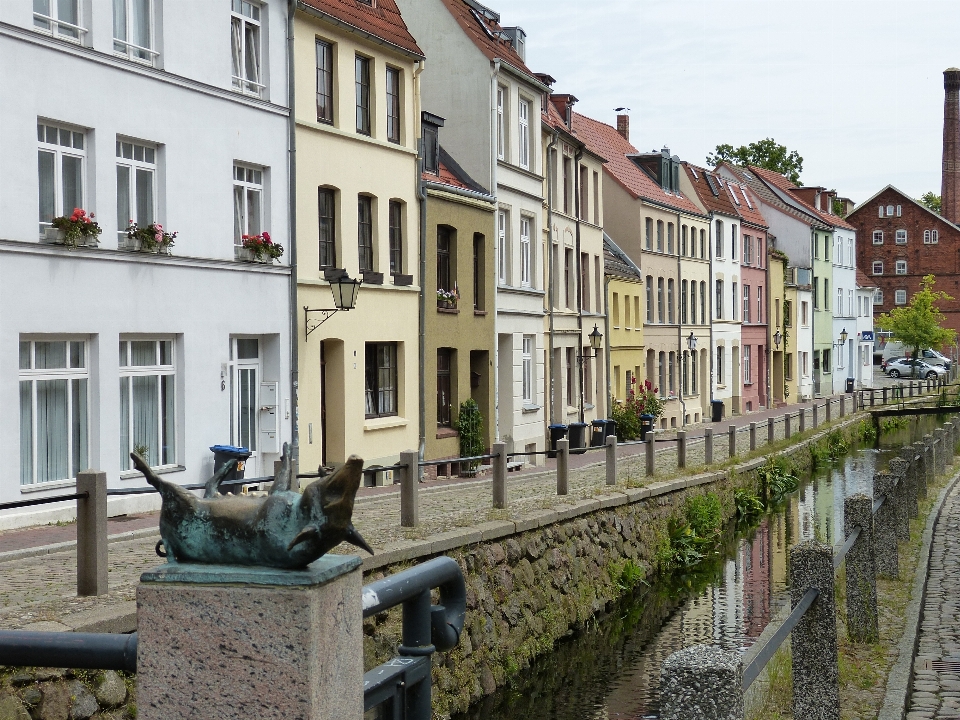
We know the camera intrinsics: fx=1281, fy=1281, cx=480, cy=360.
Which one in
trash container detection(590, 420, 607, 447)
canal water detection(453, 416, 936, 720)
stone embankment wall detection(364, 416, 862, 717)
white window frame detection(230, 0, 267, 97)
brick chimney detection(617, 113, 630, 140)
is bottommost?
canal water detection(453, 416, 936, 720)

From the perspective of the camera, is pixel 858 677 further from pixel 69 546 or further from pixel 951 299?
pixel 951 299

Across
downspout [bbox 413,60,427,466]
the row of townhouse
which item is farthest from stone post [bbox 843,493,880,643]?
downspout [bbox 413,60,427,466]

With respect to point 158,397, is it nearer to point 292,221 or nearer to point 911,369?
point 292,221

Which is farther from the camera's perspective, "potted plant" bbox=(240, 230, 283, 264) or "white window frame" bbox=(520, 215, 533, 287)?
"white window frame" bbox=(520, 215, 533, 287)

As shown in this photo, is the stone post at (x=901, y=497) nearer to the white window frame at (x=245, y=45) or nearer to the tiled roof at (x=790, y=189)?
the white window frame at (x=245, y=45)

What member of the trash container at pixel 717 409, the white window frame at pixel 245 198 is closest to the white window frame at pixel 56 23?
the white window frame at pixel 245 198

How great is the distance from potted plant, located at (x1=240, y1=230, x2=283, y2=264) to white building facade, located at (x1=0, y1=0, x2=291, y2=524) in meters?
0.14

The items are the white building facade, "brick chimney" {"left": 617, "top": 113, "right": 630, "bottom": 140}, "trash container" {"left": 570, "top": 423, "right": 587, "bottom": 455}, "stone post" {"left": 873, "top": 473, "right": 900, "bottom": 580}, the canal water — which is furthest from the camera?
"brick chimney" {"left": 617, "top": 113, "right": 630, "bottom": 140}

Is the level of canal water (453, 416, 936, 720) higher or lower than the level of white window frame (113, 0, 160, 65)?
lower

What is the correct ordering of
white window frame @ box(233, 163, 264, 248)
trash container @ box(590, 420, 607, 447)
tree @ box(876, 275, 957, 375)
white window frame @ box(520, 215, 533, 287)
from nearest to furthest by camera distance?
white window frame @ box(233, 163, 264, 248) < white window frame @ box(520, 215, 533, 287) < trash container @ box(590, 420, 607, 447) < tree @ box(876, 275, 957, 375)

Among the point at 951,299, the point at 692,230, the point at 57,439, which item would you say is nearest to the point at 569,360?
the point at 692,230

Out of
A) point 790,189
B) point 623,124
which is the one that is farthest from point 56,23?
point 790,189

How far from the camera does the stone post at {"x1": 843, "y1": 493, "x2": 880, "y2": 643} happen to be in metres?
10.5

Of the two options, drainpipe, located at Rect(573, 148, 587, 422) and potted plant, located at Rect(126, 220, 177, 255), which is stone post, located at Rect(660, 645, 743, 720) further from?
drainpipe, located at Rect(573, 148, 587, 422)
